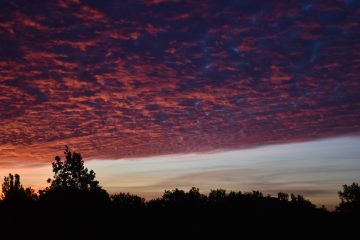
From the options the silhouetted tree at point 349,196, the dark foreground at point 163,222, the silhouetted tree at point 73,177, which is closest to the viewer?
the dark foreground at point 163,222

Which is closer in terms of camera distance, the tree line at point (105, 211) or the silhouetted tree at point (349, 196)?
the tree line at point (105, 211)

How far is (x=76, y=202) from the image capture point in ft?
179

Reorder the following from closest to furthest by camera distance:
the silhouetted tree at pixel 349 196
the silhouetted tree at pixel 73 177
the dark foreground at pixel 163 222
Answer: the dark foreground at pixel 163 222 < the silhouetted tree at pixel 73 177 < the silhouetted tree at pixel 349 196

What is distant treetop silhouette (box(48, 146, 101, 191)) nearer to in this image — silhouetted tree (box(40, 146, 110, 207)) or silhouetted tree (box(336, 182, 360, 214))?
silhouetted tree (box(40, 146, 110, 207))

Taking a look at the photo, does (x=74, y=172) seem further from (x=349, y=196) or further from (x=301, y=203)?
(x=349, y=196)

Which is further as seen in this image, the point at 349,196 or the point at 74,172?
the point at 349,196

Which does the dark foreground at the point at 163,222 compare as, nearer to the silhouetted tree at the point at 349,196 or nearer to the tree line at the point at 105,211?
the tree line at the point at 105,211

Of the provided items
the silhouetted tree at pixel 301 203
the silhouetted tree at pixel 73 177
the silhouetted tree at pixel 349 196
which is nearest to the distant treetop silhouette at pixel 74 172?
the silhouetted tree at pixel 73 177

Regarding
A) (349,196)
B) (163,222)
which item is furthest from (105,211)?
(349,196)

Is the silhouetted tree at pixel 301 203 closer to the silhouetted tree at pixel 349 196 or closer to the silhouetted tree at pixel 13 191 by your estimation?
the silhouetted tree at pixel 349 196

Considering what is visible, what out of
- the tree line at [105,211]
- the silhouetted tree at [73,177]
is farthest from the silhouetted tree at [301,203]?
the silhouetted tree at [73,177]

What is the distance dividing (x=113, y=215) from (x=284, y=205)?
3169cm

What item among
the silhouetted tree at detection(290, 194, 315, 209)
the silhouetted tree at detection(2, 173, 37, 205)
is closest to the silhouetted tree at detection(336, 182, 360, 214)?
the silhouetted tree at detection(290, 194, 315, 209)

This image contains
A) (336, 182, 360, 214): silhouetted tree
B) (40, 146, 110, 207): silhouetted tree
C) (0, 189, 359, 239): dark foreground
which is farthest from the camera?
(336, 182, 360, 214): silhouetted tree
